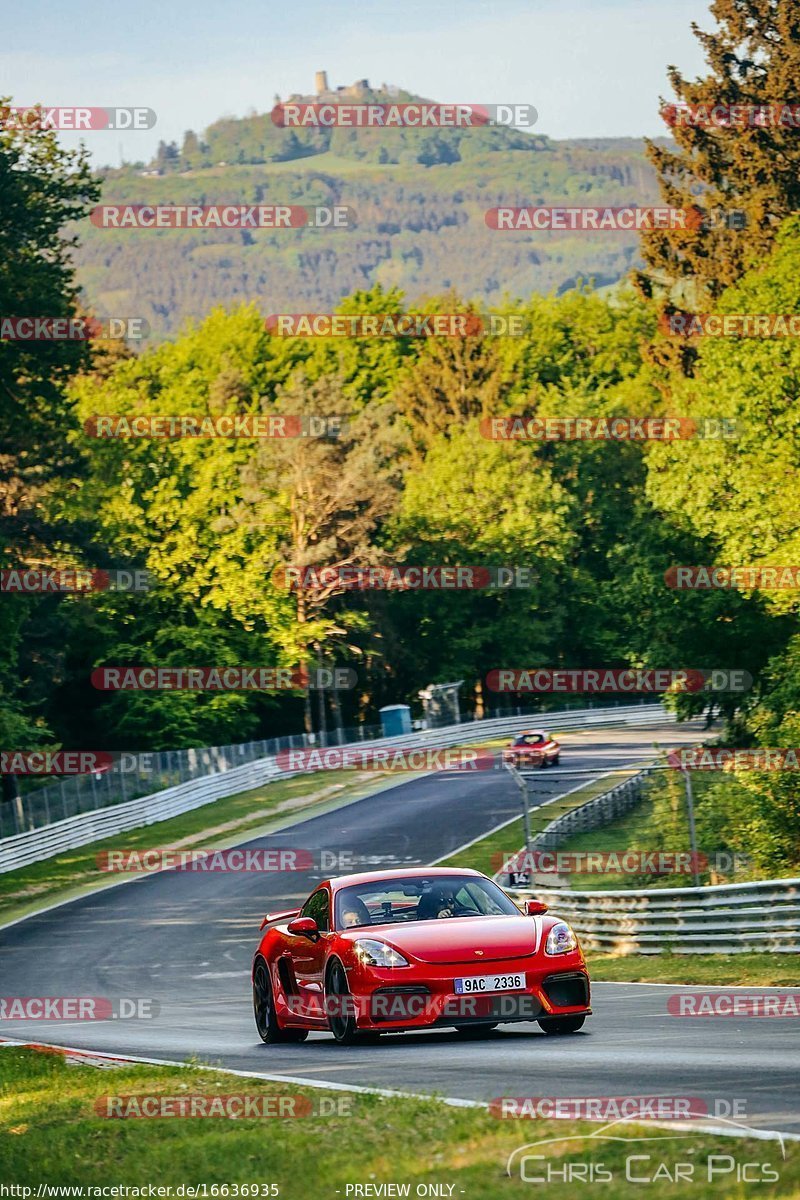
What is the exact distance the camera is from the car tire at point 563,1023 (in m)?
12.6

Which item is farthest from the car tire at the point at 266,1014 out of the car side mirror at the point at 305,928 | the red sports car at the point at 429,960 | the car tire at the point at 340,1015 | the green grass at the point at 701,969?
the green grass at the point at 701,969

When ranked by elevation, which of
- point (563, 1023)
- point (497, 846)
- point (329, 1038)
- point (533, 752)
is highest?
point (563, 1023)

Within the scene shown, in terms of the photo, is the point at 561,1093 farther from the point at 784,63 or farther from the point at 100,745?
the point at 100,745

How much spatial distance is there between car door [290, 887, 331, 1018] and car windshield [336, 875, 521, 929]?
193 mm

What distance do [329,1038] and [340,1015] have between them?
149 centimetres

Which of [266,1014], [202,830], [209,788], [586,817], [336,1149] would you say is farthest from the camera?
[209,788]

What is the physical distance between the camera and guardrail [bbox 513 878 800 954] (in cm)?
2094

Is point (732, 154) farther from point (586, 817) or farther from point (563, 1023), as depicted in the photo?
point (563, 1023)

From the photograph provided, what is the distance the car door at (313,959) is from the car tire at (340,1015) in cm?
20

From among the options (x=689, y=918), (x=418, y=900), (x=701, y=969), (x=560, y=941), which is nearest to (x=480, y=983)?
(x=560, y=941)

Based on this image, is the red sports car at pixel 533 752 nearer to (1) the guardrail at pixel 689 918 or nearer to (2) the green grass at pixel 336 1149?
(1) the guardrail at pixel 689 918

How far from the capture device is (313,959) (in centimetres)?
1337

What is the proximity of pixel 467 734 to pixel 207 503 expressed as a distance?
569 inches

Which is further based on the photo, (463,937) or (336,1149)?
(463,937)
